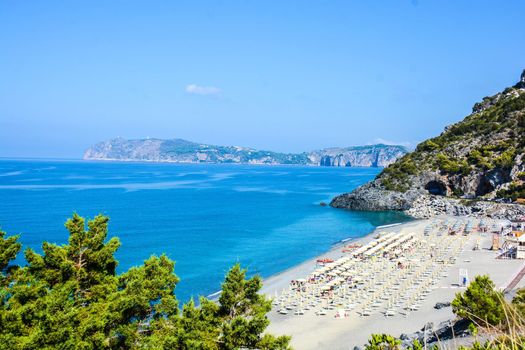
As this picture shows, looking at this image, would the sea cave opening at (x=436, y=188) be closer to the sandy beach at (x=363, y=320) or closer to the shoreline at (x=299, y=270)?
the shoreline at (x=299, y=270)

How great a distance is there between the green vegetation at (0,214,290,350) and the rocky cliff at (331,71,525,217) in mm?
50561

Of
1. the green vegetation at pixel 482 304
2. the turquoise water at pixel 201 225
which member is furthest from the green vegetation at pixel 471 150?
the green vegetation at pixel 482 304

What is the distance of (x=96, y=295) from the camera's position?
13.9m

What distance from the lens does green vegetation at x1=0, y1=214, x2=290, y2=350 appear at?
A: 37.0 ft

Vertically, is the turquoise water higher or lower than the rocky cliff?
lower

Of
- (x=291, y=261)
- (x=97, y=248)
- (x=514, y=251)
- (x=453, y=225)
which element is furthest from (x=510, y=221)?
(x=97, y=248)

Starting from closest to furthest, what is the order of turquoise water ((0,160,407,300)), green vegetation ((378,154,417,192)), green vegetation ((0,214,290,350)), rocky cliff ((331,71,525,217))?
1. green vegetation ((0,214,290,350))
2. turquoise water ((0,160,407,300))
3. rocky cliff ((331,71,525,217))
4. green vegetation ((378,154,417,192))

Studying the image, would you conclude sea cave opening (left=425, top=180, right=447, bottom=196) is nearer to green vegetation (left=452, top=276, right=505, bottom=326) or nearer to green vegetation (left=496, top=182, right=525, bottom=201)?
green vegetation (left=496, top=182, right=525, bottom=201)

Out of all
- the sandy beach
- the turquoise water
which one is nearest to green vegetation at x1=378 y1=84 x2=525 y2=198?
the turquoise water

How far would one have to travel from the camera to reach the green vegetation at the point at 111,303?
1128 centimetres

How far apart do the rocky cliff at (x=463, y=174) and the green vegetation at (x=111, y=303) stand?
50.6m

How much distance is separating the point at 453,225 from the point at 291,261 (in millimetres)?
20702

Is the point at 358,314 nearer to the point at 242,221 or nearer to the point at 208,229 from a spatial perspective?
the point at 208,229

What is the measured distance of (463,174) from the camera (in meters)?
68.0
